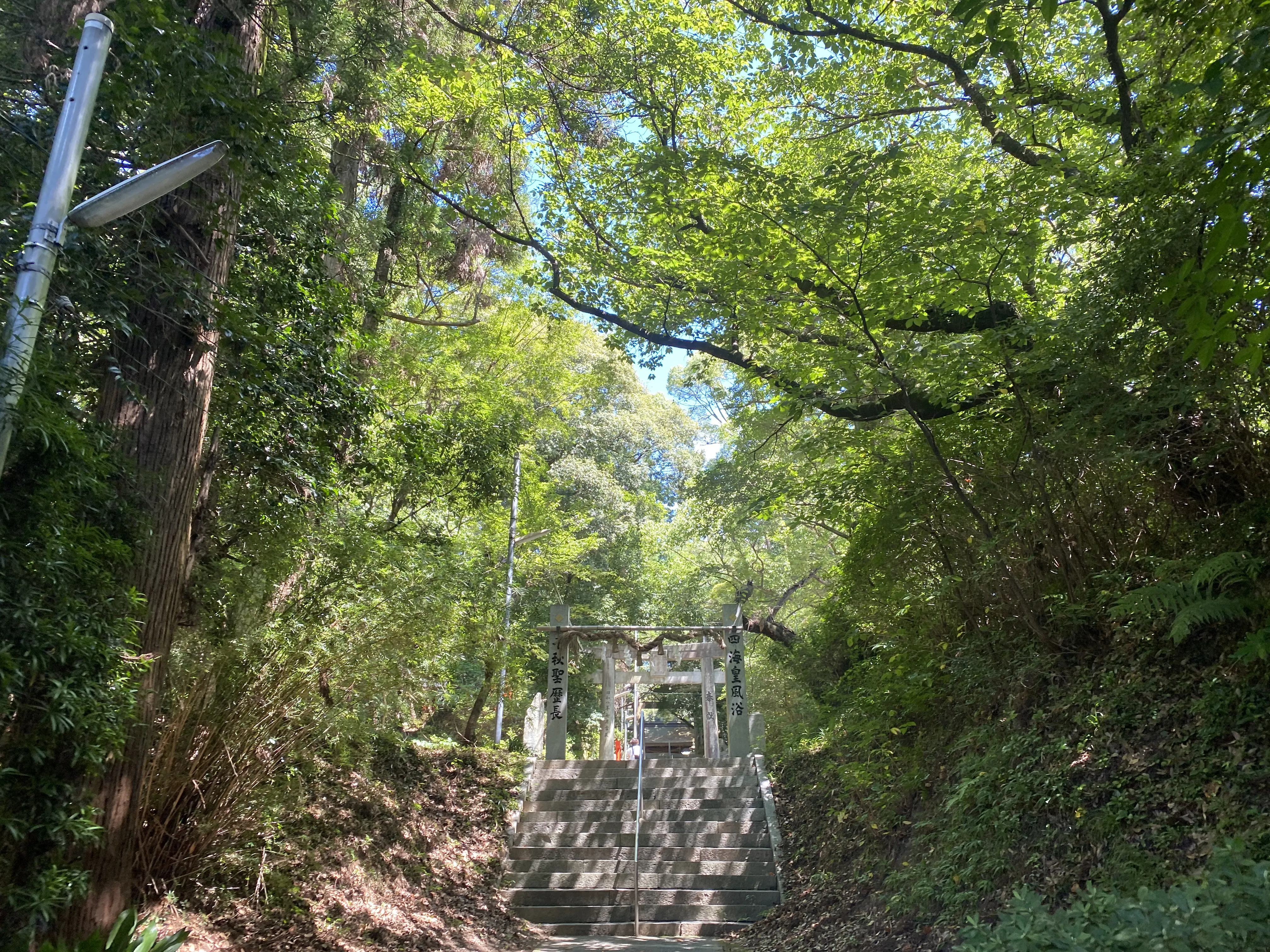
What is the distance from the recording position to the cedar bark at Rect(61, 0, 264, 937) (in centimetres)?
387

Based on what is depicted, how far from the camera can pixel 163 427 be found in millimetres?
4246

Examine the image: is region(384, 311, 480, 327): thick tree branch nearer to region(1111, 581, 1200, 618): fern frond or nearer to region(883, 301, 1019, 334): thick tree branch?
region(883, 301, 1019, 334): thick tree branch

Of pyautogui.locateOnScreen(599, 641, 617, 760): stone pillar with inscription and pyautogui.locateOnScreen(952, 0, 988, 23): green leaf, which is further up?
pyautogui.locateOnScreen(952, 0, 988, 23): green leaf

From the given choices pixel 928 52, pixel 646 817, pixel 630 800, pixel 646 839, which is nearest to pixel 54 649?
pixel 928 52

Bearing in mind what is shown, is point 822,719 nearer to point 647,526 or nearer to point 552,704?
point 552,704

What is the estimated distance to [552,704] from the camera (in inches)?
438

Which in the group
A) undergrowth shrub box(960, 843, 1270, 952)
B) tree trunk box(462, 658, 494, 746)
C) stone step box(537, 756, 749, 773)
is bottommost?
undergrowth shrub box(960, 843, 1270, 952)

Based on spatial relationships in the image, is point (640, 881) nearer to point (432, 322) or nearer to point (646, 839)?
point (646, 839)

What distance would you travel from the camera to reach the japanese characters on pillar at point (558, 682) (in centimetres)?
1097

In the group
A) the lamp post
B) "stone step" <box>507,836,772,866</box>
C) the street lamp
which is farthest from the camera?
the lamp post

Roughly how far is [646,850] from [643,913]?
830 millimetres

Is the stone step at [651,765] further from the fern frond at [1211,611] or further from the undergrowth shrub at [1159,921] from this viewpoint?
the undergrowth shrub at [1159,921]

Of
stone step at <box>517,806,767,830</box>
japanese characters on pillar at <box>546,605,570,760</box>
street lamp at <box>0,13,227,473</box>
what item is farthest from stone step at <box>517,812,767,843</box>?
street lamp at <box>0,13,227,473</box>

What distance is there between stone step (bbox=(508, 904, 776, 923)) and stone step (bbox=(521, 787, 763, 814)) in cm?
157
